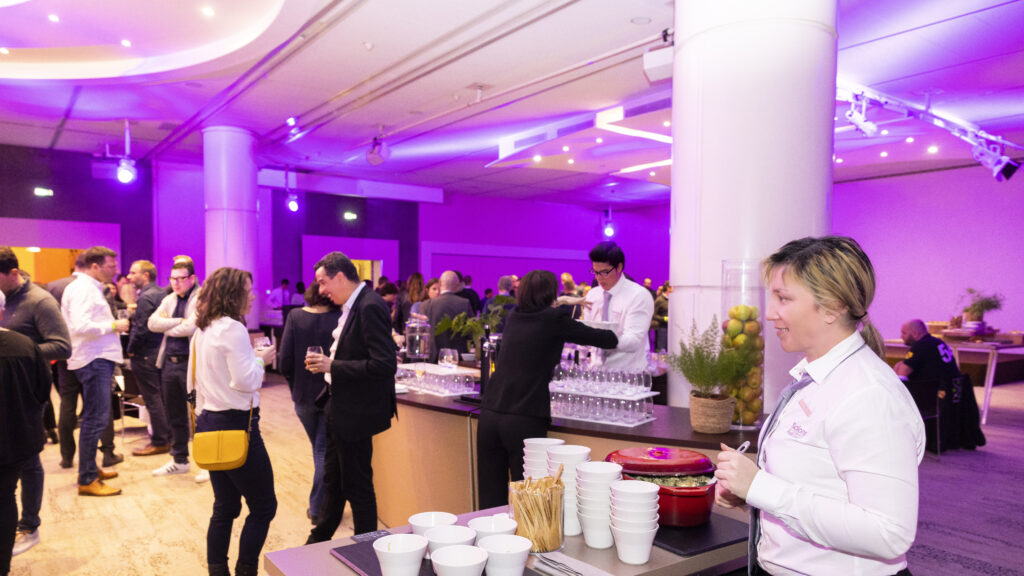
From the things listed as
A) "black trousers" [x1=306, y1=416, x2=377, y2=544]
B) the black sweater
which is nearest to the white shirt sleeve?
the black sweater

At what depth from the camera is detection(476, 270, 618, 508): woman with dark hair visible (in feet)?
9.45

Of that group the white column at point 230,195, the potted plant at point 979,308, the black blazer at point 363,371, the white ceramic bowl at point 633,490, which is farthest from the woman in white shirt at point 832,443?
the potted plant at point 979,308

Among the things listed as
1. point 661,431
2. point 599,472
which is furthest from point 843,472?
point 661,431

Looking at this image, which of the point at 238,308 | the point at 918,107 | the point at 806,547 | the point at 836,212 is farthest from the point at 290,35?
the point at 836,212

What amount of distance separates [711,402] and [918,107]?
7.07 meters

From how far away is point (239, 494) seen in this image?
2939 mm

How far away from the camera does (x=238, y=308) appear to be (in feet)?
9.94

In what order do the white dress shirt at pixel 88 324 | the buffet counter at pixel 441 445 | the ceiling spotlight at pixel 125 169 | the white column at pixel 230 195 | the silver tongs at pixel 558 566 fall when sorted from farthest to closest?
1. the ceiling spotlight at pixel 125 169
2. the white column at pixel 230 195
3. the white dress shirt at pixel 88 324
4. the buffet counter at pixel 441 445
5. the silver tongs at pixel 558 566

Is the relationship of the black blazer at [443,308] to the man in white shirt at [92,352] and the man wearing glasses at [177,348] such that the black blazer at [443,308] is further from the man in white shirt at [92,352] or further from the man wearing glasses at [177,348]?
the man in white shirt at [92,352]

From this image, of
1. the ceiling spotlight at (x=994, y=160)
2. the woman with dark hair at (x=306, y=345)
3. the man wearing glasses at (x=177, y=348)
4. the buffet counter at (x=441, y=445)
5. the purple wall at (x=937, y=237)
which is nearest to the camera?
the buffet counter at (x=441, y=445)

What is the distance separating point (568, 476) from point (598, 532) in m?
0.16

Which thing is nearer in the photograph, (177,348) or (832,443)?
(832,443)

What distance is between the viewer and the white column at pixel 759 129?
3090 millimetres

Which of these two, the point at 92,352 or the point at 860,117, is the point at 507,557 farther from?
the point at 860,117
